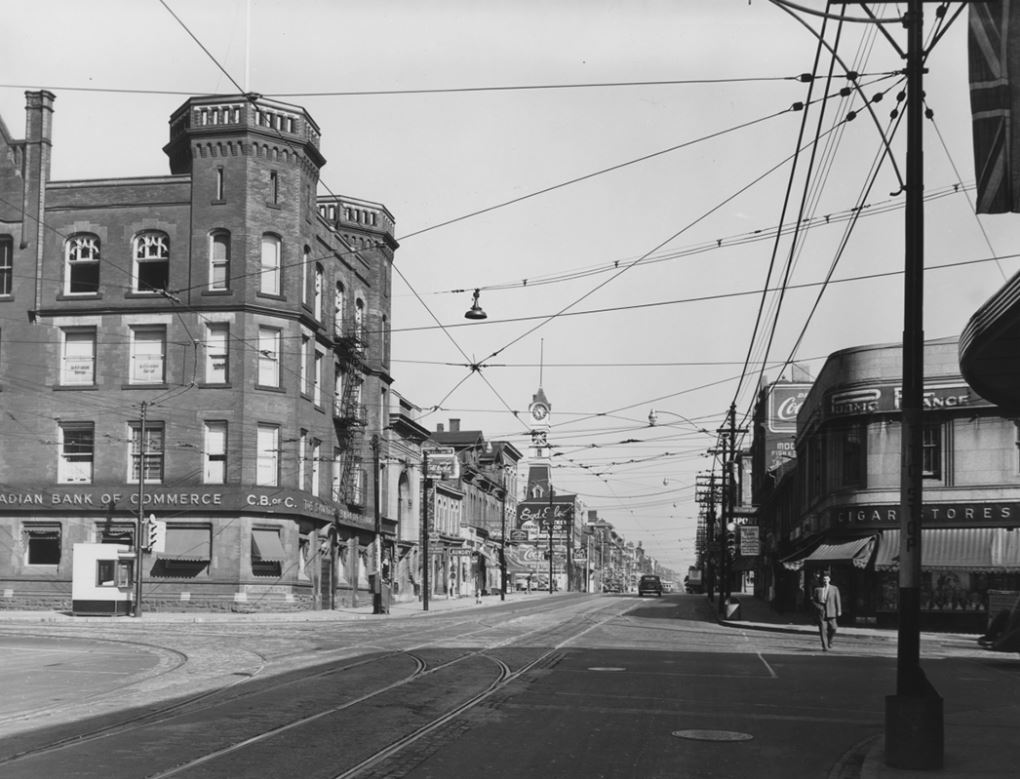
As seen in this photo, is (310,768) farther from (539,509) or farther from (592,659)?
(539,509)

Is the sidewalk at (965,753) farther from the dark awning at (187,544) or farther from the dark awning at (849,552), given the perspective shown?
the dark awning at (187,544)

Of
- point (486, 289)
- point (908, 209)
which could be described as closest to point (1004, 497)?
point (486, 289)

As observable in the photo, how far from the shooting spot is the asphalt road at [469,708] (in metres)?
11.0

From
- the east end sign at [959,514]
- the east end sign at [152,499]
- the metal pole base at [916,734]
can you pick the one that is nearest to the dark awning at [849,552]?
the east end sign at [959,514]

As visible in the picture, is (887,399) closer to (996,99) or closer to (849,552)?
(849,552)

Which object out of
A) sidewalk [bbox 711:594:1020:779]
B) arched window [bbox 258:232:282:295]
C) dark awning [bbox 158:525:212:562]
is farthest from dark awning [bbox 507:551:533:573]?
sidewalk [bbox 711:594:1020:779]

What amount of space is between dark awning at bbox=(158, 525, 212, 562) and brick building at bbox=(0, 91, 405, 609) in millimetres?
57

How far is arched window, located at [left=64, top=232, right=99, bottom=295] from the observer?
49500 millimetres

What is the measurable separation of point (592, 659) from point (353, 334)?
35217 mm

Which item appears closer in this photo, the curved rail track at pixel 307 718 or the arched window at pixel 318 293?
the curved rail track at pixel 307 718

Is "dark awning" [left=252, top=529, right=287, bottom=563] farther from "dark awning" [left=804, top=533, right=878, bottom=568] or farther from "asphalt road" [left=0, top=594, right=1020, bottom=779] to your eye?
"dark awning" [left=804, top=533, right=878, bottom=568]

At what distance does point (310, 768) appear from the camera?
A: 414 inches

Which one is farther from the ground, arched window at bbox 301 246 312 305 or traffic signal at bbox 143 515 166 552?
arched window at bbox 301 246 312 305

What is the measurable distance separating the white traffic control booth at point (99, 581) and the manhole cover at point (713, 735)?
108 feet
